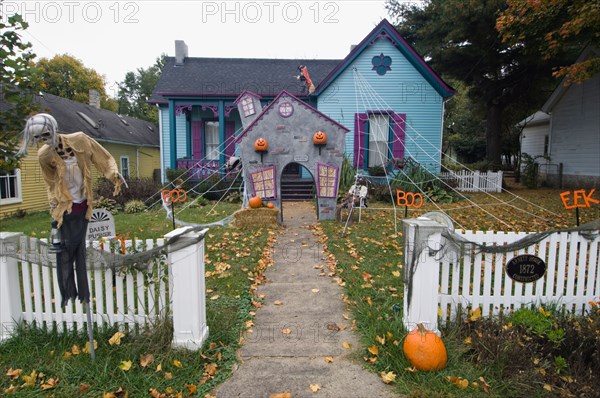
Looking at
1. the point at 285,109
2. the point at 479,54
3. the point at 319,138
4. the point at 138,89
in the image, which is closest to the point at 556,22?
the point at 479,54

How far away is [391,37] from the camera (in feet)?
46.2

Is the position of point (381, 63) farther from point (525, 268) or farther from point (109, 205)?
point (525, 268)

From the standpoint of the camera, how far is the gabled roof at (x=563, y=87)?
13.6 meters

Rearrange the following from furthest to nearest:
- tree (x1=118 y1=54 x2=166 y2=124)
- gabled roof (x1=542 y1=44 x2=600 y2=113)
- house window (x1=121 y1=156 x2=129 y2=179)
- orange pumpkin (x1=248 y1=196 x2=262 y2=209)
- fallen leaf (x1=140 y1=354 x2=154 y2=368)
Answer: tree (x1=118 y1=54 x2=166 y2=124) → house window (x1=121 y1=156 x2=129 y2=179) → gabled roof (x1=542 y1=44 x2=600 y2=113) → orange pumpkin (x1=248 y1=196 x2=262 y2=209) → fallen leaf (x1=140 y1=354 x2=154 y2=368)

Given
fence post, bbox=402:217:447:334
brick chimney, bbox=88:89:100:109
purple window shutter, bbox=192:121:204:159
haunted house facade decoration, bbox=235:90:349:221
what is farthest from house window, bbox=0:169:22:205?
fence post, bbox=402:217:447:334

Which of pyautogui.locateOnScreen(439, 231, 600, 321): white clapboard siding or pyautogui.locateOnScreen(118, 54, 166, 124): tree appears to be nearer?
pyautogui.locateOnScreen(439, 231, 600, 321): white clapboard siding

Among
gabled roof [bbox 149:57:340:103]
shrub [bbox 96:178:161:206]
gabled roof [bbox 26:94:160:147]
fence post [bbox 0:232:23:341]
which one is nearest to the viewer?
fence post [bbox 0:232:23:341]

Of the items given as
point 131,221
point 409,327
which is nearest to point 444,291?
point 409,327

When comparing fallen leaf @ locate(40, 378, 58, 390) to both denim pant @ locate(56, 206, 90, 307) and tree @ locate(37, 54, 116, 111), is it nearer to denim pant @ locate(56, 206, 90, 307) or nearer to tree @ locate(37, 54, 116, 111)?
denim pant @ locate(56, 206, 90, 307)

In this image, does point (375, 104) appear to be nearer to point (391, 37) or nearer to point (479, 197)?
point (391, 37)

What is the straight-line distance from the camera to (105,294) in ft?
11.8

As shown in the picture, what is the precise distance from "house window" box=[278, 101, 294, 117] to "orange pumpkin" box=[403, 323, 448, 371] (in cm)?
675

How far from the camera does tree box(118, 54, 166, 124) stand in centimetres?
4666

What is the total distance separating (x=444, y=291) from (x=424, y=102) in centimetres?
1256
